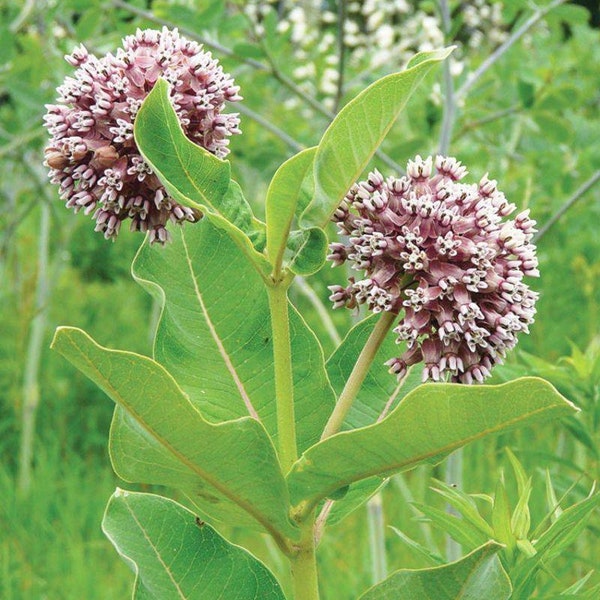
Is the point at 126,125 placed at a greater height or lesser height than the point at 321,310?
lesser

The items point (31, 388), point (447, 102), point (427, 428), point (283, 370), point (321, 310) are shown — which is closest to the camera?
point (427, 428)

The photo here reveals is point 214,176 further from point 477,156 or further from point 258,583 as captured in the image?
point 477,156

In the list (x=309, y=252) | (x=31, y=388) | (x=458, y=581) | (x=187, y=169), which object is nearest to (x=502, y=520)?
(x=458, y=581)

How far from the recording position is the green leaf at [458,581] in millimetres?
829

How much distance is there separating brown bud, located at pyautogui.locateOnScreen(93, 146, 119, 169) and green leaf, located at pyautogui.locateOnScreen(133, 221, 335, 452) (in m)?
0.16

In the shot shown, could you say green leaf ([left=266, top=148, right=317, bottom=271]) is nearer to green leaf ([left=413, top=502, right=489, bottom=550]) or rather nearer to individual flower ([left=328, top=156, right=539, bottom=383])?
individual flower ([left=328, top=156, right=539, bottom=383])

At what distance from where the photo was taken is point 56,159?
899 mm

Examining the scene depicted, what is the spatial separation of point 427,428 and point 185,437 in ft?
0.69

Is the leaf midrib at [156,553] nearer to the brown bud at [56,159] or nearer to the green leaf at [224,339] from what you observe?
the green leaf at [224,339]

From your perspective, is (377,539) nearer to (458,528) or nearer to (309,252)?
(458,528)

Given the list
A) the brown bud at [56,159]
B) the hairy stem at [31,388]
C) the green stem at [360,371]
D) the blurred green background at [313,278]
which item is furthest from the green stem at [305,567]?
the hairy stem at [31,388]

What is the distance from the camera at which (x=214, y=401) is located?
3.28ft

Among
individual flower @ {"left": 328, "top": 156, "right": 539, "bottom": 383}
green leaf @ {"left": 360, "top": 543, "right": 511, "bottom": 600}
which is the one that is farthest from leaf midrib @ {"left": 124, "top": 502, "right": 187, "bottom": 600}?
individual flower @ {"left": 328, "top": 156, "right": 539, "bottom": 383}

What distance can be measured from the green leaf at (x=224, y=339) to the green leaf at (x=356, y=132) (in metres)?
0.20
